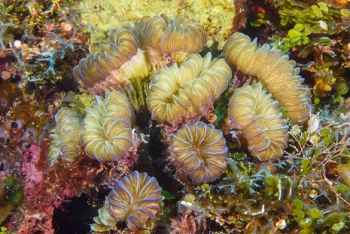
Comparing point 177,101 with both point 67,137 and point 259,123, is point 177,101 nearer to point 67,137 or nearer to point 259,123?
point 259,123

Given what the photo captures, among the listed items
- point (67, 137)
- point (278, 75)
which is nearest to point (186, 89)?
point (278, 75)

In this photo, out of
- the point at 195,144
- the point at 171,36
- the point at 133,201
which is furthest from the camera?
the point at 171,36

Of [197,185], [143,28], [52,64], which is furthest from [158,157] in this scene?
[52,64]

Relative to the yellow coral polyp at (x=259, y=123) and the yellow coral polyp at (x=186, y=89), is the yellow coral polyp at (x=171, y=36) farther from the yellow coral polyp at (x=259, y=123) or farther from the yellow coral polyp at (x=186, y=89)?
the yellow coral polyp at (x=259, y=123)

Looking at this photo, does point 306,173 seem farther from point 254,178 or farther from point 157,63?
point 157,63

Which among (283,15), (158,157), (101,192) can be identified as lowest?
(101,192)

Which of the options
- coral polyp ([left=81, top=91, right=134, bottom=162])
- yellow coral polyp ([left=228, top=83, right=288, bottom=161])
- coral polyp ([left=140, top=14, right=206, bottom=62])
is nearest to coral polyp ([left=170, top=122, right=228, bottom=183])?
yellow coral polyp ([left=228, top=83, right=288, bottom=161])
